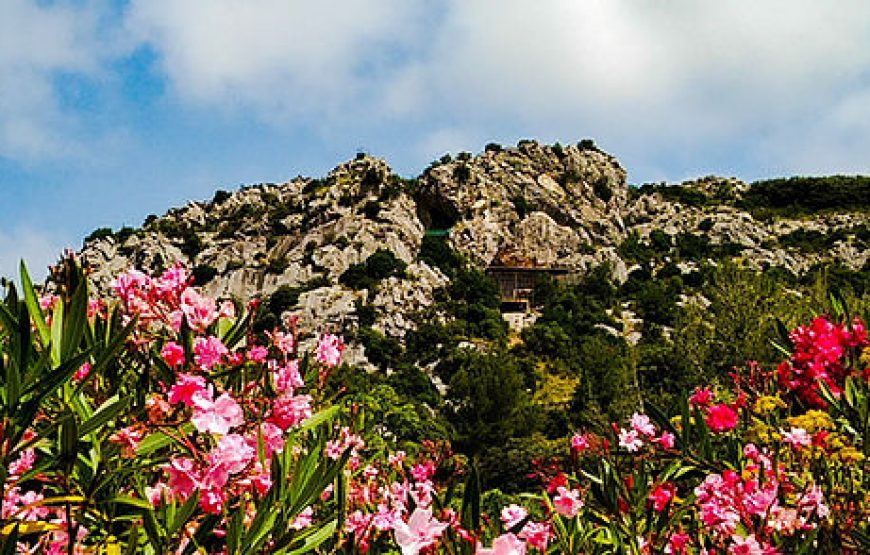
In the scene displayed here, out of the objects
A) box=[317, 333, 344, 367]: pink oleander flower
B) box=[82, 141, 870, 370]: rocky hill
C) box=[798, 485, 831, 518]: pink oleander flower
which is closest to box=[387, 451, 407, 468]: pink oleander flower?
box=[317, 333, 344, 367]: pink oleander flower

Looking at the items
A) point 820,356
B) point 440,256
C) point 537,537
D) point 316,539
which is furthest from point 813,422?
point 440,256

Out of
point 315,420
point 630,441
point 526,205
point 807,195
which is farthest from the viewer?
point 807,195

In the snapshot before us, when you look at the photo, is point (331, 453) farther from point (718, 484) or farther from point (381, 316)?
point (381, 316)

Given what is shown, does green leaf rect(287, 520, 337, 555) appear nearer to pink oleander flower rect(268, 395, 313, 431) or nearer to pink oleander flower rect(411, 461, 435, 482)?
pink oleander flower rect(268, 395, 313, 431)

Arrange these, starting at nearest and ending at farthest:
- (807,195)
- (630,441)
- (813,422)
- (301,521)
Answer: (301,521) → (813,422) → (630,441) → (807,195)

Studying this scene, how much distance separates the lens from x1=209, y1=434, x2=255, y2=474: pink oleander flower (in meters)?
1.22

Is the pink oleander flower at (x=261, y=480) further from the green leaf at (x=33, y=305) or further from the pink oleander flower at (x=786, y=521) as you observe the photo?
the pink oleander flower at (x=786, y=521)

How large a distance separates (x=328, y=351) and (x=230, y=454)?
3.14 feet

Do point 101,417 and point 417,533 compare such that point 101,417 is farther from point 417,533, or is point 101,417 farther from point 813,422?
point 813,422

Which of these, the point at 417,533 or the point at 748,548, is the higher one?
the point at 417,533

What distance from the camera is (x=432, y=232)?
159 ft

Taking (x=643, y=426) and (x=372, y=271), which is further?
(x=372, y=271)

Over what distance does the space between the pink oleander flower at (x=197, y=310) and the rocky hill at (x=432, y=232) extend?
3407cm

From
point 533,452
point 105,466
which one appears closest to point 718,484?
point 105,466
